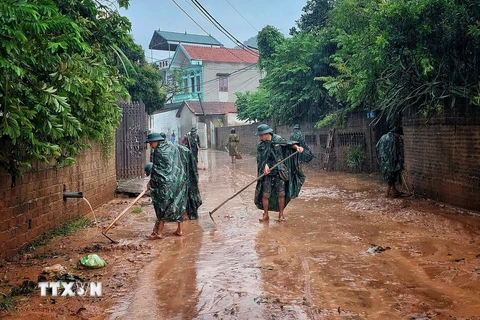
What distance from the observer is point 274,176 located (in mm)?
8602

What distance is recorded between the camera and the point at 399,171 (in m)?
10.3

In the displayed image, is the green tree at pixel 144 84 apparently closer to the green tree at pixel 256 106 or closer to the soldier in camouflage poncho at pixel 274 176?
the green tree at pixel 256 106

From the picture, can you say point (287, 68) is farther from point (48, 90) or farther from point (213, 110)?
point (213, 110)

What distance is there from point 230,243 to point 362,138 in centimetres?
977

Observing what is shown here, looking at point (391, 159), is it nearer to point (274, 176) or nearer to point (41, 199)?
point (274, 176)

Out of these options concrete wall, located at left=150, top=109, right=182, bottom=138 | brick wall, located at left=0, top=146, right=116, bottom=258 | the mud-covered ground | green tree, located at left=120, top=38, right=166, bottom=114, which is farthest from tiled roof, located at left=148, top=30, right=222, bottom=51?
the mud-covered ground

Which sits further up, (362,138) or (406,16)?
(406,16)

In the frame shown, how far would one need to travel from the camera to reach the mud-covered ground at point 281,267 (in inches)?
164

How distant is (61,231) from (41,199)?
0.76m

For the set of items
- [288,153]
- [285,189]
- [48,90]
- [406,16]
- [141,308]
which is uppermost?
[406,16]

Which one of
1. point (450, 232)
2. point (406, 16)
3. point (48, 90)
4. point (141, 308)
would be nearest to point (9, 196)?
point (48, 90)

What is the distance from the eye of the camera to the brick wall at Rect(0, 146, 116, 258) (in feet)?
19.8

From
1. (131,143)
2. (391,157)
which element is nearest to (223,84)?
(131,143)

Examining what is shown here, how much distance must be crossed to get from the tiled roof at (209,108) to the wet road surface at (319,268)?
31383 millimetres
